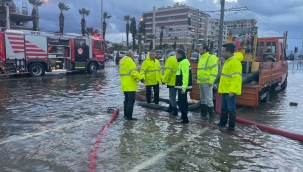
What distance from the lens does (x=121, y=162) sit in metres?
3.92

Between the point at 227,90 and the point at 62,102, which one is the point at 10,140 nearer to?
the point at 62,102

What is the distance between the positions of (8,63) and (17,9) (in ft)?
117

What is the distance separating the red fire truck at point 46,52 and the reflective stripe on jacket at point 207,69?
13548 mm

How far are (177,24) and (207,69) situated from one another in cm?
10014

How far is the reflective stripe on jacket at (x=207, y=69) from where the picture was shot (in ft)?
21.1

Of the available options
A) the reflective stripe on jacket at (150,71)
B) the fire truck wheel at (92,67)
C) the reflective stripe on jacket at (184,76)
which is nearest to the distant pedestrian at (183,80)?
the reflective stripe on jacket at (184,76)

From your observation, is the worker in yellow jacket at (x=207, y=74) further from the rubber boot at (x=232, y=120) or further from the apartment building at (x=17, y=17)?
the apartment building at (x=17, y=17)

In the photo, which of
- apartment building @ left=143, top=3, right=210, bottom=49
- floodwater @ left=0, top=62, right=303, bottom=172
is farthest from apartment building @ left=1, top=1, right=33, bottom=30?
apartment building @ left=143, top=3, right=210, bottom=49

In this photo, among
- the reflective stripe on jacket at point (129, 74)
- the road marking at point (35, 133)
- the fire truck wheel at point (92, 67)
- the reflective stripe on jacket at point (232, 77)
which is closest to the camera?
the road marking at point (35, 133)

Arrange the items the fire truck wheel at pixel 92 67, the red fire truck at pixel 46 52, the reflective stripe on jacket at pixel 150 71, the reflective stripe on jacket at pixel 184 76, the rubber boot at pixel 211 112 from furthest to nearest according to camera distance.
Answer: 1. the fire truck wheel at pixel 92 67
2. the red fire truck at pixel 46 52
3. the reflective stripe on jacket at pixel 150 71
4. the rubber boot at pixel 211 112
5. the reflective stripe on jacket at pixel 184 76

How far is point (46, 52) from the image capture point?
1761 centimetres

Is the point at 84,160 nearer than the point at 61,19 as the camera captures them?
Yes

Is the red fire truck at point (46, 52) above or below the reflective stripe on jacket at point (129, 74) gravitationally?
above

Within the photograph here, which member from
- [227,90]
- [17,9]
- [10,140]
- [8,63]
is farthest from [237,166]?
[17,9]
